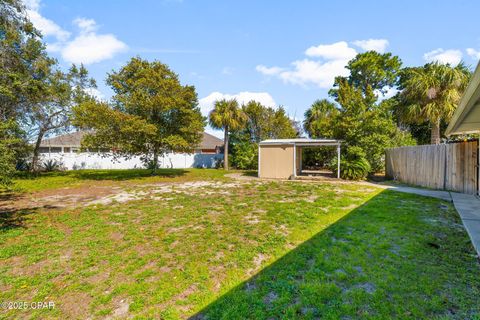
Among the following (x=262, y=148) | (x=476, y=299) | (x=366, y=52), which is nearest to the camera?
(x=476, y=299)

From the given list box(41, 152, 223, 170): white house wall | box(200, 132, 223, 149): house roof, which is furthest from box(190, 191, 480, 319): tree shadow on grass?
box(200, 132, 223, 149): house roof

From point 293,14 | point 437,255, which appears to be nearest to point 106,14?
point 293,14

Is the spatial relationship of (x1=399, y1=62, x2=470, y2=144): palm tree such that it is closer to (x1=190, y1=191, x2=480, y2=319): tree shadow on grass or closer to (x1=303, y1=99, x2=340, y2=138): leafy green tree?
(x1=303, y1=99, x2=340, y2=138): leafy green tree

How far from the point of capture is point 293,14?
381 inches

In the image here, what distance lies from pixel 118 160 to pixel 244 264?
1973 cm

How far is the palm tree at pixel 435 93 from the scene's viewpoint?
1276 cm

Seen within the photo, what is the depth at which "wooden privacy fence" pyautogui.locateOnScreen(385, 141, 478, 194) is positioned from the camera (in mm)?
7602

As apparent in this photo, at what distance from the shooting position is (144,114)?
13.6 metres

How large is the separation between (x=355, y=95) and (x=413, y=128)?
37.6 ft

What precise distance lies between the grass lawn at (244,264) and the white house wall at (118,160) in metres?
14.2

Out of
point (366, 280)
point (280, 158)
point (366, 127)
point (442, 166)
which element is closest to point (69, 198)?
point (366, 280)

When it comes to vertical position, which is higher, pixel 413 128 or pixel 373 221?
pixel 413 128

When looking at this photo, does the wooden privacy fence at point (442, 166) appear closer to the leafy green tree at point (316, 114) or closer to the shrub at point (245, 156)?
the leafy green tree at point (316, 114)

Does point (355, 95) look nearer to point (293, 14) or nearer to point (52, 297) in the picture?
point (293, 14)
